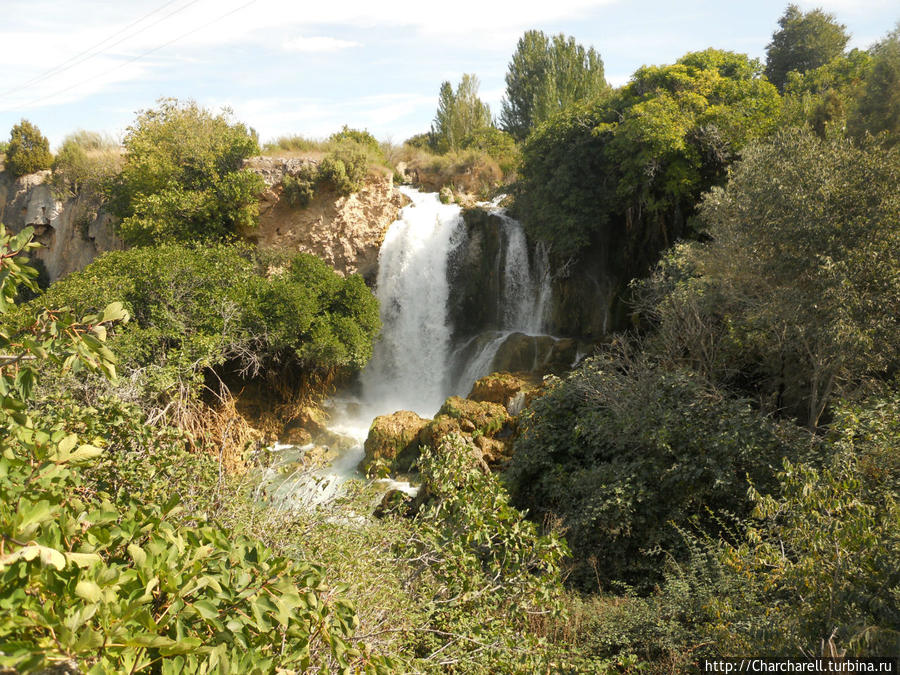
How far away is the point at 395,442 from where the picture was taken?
13.8m

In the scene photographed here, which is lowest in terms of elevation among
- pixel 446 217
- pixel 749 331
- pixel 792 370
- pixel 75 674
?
pixel 792 370

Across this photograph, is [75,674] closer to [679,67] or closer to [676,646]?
[676,646]

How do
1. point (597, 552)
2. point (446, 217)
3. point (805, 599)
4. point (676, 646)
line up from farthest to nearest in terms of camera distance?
1. point (446, 217)
2. point (597, 552)
3. point (676, 646)
4. point (805, 599)

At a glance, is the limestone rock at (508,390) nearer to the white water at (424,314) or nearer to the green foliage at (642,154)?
the white water at (424,314)

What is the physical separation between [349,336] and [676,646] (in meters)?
12.2

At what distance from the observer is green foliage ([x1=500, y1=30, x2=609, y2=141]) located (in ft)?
95.8

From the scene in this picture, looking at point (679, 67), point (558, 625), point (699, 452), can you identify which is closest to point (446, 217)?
point (679, 67)

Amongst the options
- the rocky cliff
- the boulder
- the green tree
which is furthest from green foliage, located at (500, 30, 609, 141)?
the boulder

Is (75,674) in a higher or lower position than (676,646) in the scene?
higher

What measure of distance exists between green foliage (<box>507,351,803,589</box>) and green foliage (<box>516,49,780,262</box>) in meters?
7.09

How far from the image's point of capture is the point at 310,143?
71.8 feet

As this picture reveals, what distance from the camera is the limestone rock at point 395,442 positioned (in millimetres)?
13570

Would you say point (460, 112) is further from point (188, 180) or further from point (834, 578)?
point (834, 578)

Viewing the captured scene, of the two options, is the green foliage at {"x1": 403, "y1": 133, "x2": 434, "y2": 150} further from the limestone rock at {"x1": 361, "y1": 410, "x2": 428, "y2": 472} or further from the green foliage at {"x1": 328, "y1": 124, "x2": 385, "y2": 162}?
the limestone rock at {"x1": 361, "y1": 410, "x2": 428, "y2": 472}
